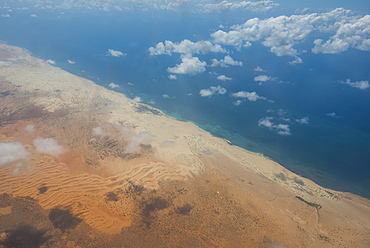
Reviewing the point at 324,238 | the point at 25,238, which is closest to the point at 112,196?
the point at 25,238

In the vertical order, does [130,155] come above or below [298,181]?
below

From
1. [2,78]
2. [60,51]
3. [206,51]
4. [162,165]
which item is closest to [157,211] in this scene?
[162,165]

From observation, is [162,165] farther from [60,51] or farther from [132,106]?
[60,51]

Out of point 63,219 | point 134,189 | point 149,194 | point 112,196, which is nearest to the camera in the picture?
point 63,219

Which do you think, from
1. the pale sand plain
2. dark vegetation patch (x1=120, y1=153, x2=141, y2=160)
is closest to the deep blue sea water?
the pale sand plain

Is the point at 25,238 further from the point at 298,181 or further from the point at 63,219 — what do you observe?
the point at 298,181
